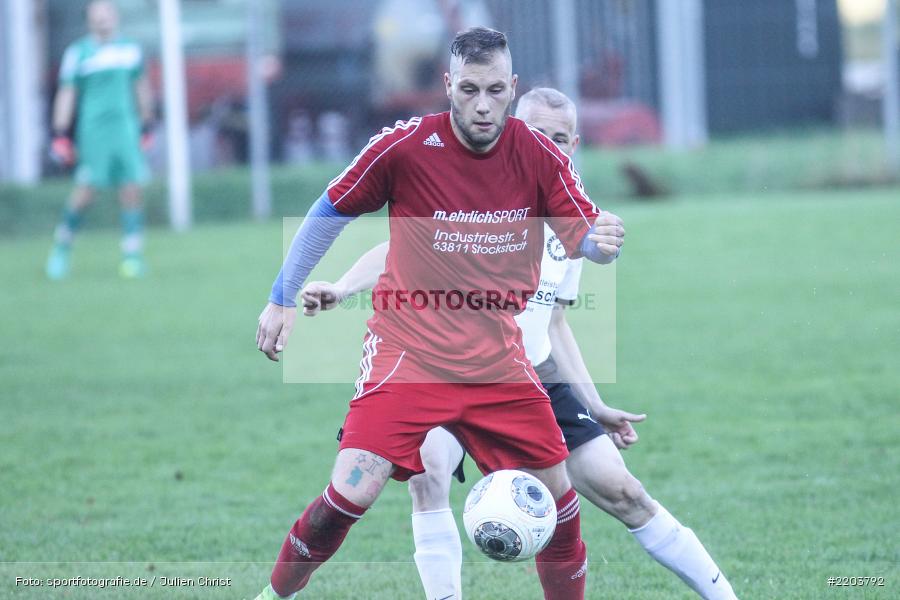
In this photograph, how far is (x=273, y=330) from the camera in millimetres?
3797

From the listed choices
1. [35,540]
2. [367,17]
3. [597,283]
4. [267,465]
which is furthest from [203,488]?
[367,17]

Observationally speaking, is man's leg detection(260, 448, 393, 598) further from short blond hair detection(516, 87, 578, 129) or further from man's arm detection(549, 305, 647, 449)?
short blond hair detection(516, 87, 578, 129)

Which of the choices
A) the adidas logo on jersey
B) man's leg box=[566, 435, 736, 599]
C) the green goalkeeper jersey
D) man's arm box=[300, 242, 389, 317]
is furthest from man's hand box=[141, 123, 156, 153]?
man's leg box=[566, 435, 736, 599]

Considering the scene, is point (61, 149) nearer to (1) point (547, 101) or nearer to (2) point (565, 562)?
(1) point (547, 101)

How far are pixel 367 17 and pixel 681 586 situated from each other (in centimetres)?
1468

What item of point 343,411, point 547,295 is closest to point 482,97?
point 547,295

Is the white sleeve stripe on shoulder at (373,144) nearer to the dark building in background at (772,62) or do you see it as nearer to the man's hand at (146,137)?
the man's hand at (146,137)

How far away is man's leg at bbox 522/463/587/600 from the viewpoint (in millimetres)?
3957

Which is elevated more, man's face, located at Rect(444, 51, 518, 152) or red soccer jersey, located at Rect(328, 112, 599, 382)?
man's face, located at Rect(444, 51, 518, 152)

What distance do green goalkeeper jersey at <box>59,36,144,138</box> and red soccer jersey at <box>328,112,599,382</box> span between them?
9283 millimetres

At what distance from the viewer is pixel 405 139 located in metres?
3.79

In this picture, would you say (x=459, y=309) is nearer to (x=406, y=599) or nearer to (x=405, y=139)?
(x=405, y=139)

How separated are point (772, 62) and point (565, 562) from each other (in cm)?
1671

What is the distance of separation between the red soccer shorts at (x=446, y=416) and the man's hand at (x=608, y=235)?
0.43 meters
